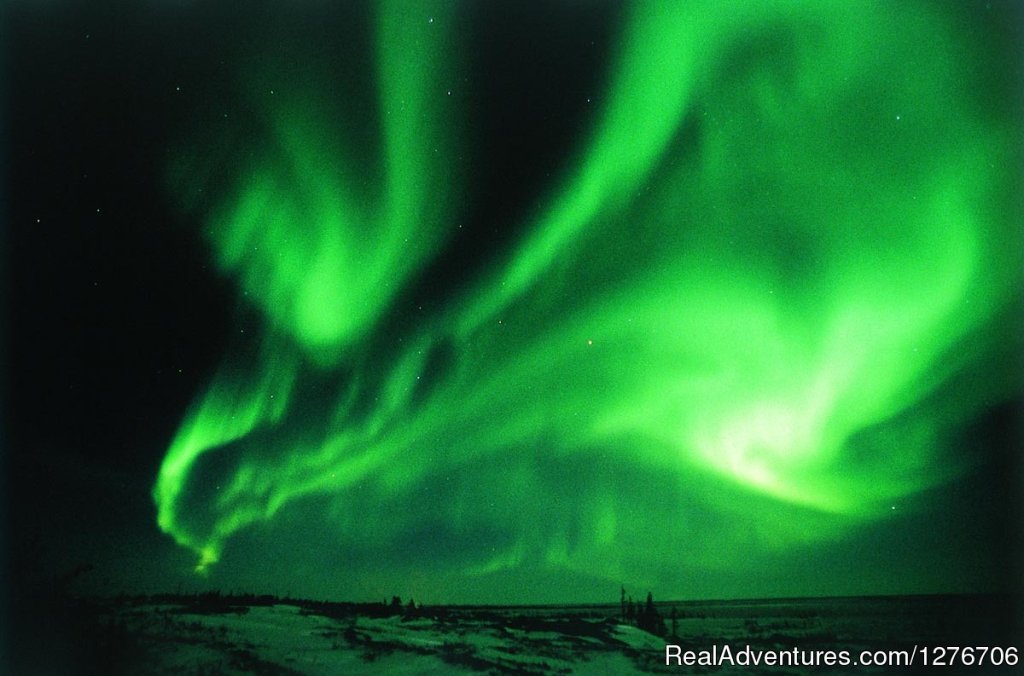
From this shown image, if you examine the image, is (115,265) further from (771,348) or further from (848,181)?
(848,181)

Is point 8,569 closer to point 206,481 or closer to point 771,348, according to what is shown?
point 206,481

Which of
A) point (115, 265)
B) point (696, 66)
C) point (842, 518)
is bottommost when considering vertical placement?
point (842, 518)

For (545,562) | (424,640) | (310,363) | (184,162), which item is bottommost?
(424,640)

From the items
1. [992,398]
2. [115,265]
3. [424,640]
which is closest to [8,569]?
[115,265]

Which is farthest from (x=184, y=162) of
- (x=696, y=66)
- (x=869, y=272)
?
(x=869, y=272)

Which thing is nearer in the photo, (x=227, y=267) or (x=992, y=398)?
(x=992, y=398)

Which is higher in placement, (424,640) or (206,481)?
(206,481)

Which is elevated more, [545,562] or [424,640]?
[545,562]

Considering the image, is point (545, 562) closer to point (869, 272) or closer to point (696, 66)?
point (869, 272)

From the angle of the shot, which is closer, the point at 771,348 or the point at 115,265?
the point at 771,348
